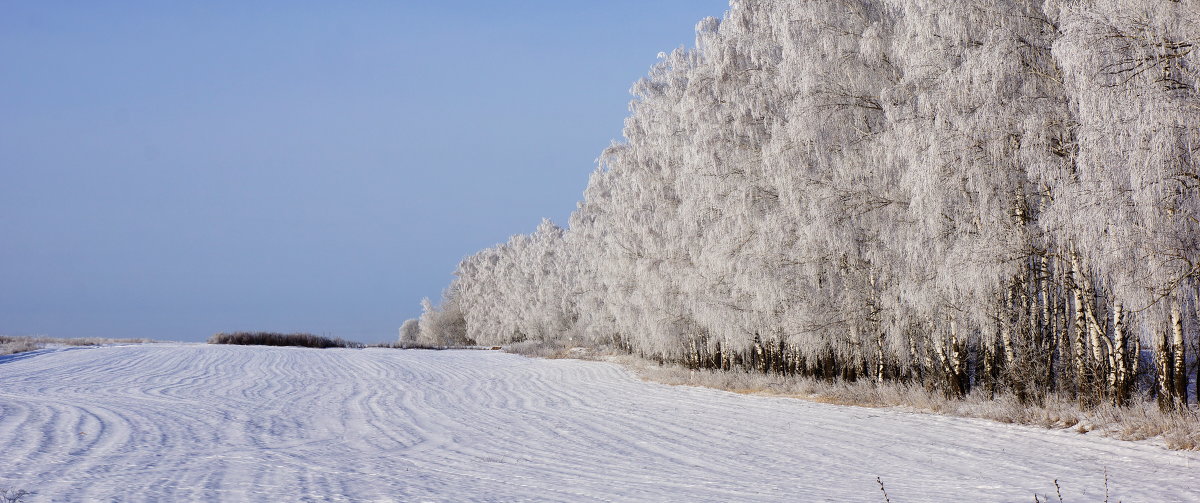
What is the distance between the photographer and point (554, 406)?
1442 cm

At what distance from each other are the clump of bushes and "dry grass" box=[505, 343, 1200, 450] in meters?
35.4

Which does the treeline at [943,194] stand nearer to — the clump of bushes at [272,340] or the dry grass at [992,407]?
the dry grass at [992,407]

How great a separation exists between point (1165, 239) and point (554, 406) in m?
9.95

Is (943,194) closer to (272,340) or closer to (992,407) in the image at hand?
(992,407)

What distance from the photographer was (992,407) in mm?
11023

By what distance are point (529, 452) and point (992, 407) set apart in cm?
699

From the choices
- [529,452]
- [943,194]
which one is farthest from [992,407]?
[529,452]

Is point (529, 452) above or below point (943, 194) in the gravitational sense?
below

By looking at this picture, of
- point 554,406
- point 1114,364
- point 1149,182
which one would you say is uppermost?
point 1149,182

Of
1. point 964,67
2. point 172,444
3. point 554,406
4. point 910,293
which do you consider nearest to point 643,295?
point 554,406

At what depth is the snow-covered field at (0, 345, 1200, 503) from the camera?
6332 mm

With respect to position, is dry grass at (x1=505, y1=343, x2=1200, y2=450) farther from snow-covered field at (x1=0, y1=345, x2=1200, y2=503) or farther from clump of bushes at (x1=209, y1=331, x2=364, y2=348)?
clump of bushes at (x1=209, y1=331, x2=364, y2=348)

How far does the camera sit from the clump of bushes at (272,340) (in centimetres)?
4691

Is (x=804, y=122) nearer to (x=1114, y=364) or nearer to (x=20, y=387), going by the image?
(x=1114, y=364)
